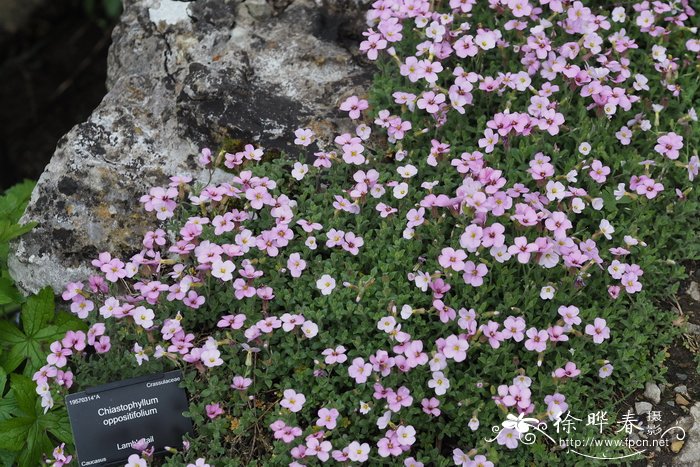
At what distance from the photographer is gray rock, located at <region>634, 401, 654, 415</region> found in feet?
12.9

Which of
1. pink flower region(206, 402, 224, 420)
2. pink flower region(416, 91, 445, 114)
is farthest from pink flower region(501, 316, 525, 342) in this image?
pink flower region(206, 402, 224, 420)

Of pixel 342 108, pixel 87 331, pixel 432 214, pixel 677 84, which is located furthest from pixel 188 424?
pixel 677 84

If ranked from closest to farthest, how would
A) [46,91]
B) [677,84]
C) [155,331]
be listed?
[155,331], [677,84], [46,91]

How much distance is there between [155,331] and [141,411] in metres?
0.44

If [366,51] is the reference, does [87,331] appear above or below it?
below

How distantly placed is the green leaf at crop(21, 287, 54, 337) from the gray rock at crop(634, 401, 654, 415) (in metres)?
3.18

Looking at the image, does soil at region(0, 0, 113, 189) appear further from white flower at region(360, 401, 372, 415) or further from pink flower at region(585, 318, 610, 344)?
pink flower at region(585, 318, 610, 344)

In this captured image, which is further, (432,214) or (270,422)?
(432,214)

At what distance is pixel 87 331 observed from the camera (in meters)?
4.14

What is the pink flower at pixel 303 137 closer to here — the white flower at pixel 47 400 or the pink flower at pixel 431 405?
the pink flower at pixel 431 405

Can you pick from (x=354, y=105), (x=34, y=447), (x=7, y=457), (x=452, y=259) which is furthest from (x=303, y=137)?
(x=7, y=457)

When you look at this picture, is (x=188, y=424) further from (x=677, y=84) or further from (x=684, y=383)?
(x=677, y=84)

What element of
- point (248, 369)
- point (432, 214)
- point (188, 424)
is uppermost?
point (432, 214)

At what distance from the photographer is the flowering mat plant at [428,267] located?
3730 millimetres
